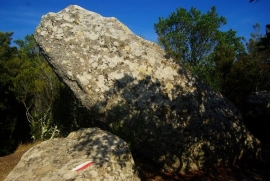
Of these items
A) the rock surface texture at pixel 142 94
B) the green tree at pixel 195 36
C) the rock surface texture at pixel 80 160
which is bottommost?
the rock surface texture at pixel 80 160

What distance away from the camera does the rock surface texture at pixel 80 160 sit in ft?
11.2

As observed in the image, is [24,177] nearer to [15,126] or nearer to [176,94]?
[176,94]

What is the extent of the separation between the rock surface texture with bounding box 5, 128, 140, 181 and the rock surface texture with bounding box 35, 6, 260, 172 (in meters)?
1.05

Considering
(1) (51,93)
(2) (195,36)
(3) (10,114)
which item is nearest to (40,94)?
(1) (51,93)

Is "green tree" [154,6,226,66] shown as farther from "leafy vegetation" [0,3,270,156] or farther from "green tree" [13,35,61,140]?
"green tree" [13,35,61,140]

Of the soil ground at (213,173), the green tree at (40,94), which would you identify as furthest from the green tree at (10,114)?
the soil ground at (213,173)

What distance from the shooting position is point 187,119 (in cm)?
553

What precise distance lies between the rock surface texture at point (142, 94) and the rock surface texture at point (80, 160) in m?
1.05

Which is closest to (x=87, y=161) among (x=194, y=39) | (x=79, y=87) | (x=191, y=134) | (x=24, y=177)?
(x=24, y=177)

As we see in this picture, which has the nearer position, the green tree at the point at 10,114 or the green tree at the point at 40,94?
the green tree at the point at 40,94

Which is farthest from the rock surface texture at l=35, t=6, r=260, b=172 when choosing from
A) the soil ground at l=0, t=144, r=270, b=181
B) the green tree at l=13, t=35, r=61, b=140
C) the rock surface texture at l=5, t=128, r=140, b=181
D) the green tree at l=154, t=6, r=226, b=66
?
the green tree at l=154, t=6, r=226, b=66

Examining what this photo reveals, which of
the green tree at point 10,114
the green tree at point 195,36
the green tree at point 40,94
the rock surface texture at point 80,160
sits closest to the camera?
the rock surface texture at point 80,160

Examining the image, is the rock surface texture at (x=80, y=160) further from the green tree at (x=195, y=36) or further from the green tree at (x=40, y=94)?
the green tree at (x=195, y=36)

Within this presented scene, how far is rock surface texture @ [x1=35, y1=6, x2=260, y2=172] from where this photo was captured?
17.4 ft
